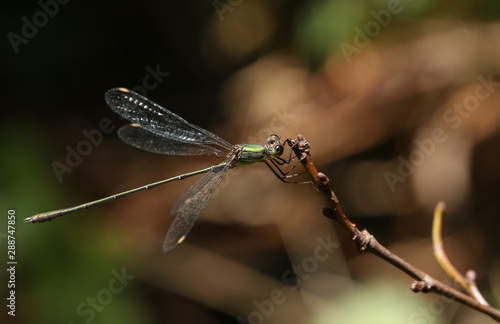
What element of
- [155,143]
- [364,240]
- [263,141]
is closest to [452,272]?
[364,240]

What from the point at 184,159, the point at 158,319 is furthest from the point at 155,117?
the point at 158,319

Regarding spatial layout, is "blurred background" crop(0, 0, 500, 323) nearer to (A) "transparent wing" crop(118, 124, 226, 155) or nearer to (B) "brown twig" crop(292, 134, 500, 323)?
(A) "transparent wing" crop(118, 124, 226, 155)

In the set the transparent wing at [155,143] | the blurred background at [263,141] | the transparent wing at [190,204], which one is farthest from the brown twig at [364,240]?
the blurred background at [263,141]

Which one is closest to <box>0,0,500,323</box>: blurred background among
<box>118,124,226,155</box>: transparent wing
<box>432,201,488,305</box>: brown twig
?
<box>118,124,226,155</box>: transparent wing

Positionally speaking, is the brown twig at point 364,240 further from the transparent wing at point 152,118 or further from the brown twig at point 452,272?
the transparent wing at point 152,118

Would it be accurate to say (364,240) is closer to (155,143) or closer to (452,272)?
(452,272)

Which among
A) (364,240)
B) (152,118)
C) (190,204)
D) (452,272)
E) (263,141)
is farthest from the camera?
(263,141)
